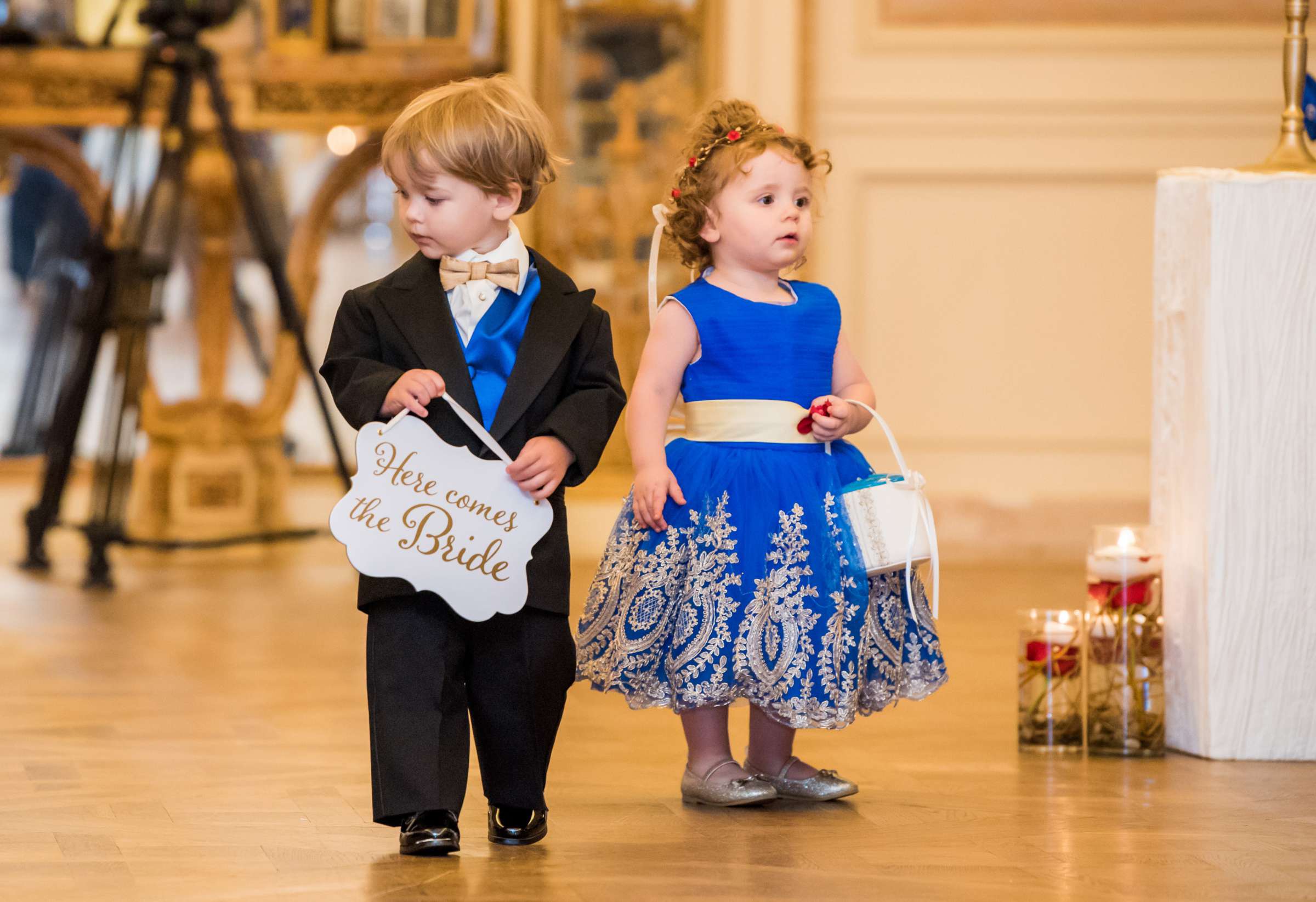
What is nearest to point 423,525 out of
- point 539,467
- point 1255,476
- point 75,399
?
point 539,467

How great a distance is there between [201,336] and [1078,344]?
9.44 feet

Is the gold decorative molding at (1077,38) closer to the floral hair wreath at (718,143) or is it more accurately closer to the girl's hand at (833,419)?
the floral hair wreath at (718,143)

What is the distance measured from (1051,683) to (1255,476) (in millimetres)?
409

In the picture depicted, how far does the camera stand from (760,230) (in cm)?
198

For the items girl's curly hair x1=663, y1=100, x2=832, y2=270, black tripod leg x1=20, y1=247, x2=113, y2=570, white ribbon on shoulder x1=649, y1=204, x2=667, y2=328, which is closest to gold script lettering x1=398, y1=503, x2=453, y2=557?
white ribbon on shoulder x1=649, y1=204, x2=667, y2=328

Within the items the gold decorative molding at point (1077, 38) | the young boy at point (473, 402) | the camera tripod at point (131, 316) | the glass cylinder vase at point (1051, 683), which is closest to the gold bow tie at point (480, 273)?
the young boy at point (473, 402)

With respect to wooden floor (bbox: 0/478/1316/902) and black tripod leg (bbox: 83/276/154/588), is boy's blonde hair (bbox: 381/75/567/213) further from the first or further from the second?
black tripod leg (bbox: 83/276/154/588)

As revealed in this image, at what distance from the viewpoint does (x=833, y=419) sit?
1.94m

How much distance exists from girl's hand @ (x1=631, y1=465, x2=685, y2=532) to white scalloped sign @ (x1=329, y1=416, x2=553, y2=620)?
26 centimetres

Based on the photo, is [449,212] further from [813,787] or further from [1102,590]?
[1102,590]

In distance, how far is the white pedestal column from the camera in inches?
88.0

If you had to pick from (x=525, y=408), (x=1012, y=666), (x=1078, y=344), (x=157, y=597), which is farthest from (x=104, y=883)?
(x=1078, y=344)

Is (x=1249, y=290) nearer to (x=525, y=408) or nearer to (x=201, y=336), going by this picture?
(x=525, y=408)

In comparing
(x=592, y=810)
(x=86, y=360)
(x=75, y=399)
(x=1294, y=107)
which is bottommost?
(x=592, y=810)
